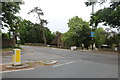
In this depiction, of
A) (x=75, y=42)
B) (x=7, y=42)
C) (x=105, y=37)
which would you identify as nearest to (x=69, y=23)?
(x=75, y=42)

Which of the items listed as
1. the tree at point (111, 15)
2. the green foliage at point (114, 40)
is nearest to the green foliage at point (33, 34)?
the green foliage at point (114, 40)

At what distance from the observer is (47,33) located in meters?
70.1

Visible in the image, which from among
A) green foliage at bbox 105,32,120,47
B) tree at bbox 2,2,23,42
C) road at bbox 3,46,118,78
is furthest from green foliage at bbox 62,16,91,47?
road at bbox 3,46,118,78

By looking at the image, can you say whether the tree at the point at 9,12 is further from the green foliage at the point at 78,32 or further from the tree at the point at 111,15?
the green foliage at the point at 78,32

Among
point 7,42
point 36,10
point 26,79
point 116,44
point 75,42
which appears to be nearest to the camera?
point 26,79

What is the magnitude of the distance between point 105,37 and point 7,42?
2028 centimetres

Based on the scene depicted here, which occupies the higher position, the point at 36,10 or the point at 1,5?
the point at 36,10

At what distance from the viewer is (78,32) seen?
39906mm

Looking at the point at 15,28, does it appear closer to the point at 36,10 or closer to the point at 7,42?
the point at 7,42

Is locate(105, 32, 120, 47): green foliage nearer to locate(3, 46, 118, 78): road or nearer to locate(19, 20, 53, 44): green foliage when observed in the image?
locate(3, 46, 118, 78): road

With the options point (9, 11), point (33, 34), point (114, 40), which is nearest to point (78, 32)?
point (114, 40)

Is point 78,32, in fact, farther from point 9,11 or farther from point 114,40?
point 9,11

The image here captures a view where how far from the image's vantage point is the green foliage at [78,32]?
1510 inches

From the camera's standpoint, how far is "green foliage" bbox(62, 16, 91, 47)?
3834 cm
